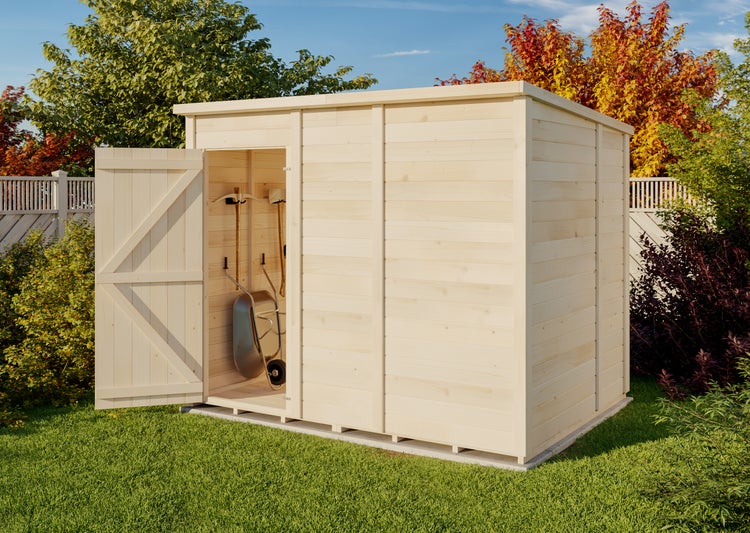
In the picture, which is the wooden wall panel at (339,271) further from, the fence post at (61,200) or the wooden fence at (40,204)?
the fence post at (61,200)

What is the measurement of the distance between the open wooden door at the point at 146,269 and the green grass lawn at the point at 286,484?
42cm

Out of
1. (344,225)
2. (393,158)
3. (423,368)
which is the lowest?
(423,368)

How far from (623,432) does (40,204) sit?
9.11 m

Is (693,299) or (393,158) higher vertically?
(393,158)

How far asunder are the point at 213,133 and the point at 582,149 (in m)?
3.04

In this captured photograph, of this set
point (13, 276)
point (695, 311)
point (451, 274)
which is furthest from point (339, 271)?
point (13, 276)

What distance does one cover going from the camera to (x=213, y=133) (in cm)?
712

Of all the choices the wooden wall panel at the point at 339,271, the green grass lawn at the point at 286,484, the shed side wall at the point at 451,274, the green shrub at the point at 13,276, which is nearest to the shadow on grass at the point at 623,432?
the green grass lawn at the point at 286,484

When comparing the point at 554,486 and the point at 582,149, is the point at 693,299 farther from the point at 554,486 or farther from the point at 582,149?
the point at 554,486

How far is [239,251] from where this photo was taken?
792cm

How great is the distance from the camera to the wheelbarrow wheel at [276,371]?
25.2 ft

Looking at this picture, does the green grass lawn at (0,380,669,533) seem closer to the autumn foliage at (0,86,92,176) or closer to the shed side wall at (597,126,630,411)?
the shed side wall at (597,126,630,411)

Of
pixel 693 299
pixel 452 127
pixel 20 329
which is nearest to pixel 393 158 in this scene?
pixel 452 127

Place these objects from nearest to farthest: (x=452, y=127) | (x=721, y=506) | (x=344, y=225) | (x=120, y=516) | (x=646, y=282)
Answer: (x=721, y=506)
(x=120, y=516)
(x=452, y=127)
(x=344, y=225)
(x=646, y=282)
